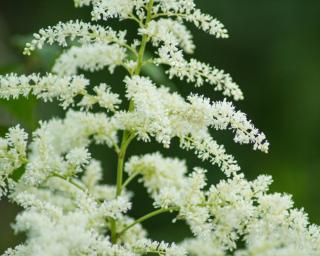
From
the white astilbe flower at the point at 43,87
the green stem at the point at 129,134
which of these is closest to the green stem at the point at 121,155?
the green stem at the point at 129,134

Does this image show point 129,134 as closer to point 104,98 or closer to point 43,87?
point 104,98

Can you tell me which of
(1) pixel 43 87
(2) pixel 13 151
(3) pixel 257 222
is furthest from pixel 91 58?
(3) pixel 257 222

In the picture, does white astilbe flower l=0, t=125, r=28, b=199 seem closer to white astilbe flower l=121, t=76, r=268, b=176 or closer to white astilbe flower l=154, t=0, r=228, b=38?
white astilbe flower l=121, t=76, r=268, b=176

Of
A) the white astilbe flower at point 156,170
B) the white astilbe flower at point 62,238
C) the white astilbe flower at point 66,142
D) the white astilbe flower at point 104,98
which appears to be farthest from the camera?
the white astilbe flower at point 156,170

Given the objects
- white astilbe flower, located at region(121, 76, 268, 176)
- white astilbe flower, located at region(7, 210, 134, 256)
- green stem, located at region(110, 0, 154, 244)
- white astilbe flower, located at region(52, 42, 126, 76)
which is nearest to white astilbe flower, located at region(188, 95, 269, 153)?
white astilbe flower, located at region(121, 76, 268, 176)

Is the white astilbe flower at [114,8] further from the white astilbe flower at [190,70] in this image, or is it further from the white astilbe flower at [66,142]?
the white astilbe flower at [66,142]

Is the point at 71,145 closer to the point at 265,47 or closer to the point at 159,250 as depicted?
the point at 159,250
